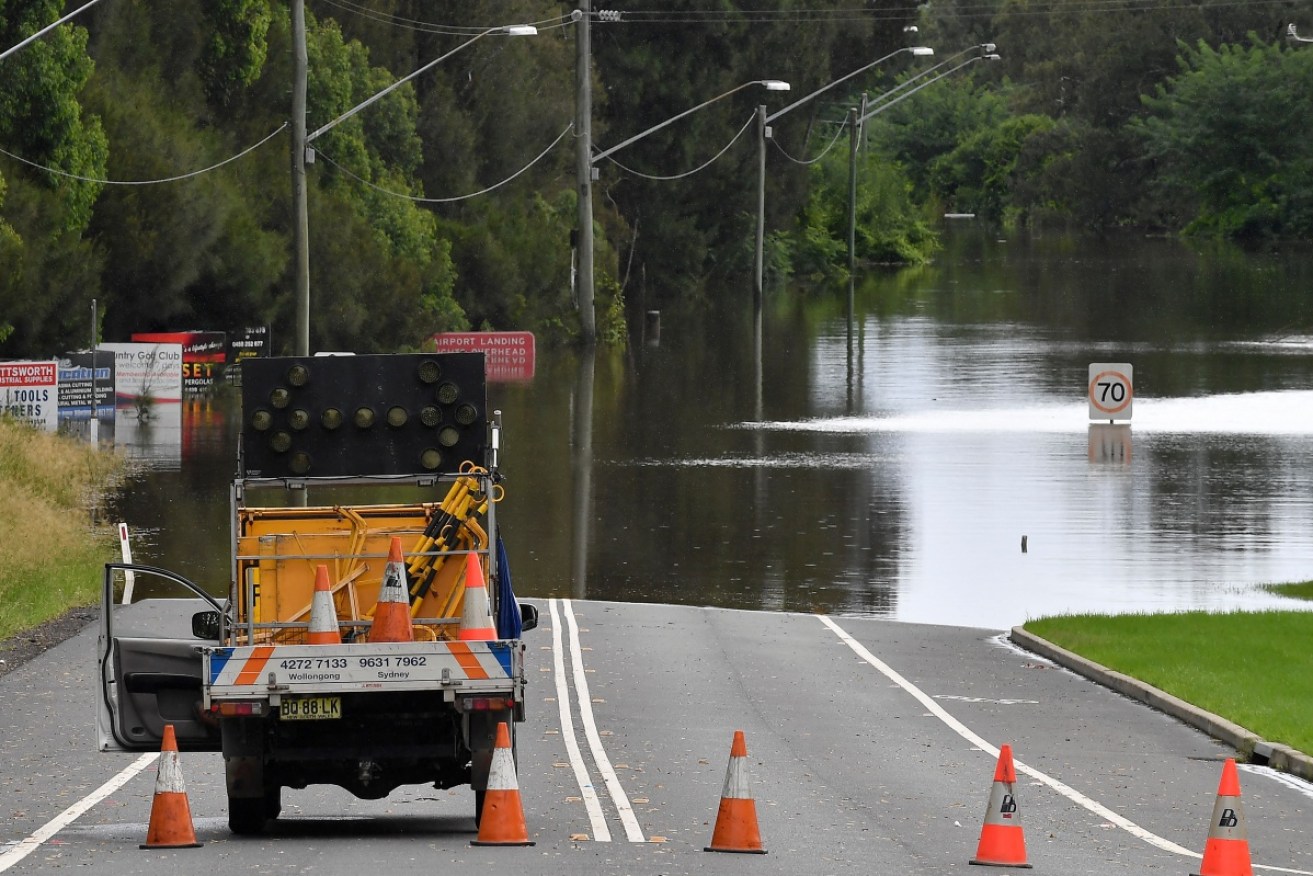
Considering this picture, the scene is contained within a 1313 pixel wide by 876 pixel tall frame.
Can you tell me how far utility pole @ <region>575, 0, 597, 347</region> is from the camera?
54.6m

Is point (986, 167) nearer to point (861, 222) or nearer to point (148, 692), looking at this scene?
point (861, 222)

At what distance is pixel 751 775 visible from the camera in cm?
1490

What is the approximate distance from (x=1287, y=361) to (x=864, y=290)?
1420 inches

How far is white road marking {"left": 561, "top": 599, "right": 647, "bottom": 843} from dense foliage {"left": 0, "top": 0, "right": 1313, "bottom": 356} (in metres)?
20.2

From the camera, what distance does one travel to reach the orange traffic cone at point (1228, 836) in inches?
430

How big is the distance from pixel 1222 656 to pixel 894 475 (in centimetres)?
1447

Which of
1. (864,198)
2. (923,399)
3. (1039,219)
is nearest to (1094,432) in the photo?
(923,399)

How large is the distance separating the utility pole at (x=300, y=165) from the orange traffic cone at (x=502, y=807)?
2338cm

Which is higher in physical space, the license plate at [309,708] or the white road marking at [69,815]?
the license plate at [309,708]

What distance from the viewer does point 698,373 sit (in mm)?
54750

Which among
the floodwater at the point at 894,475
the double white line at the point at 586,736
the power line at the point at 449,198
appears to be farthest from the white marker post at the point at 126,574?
the power line at the point at 449,198

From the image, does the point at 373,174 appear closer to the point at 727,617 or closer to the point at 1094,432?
the point at 1094,432

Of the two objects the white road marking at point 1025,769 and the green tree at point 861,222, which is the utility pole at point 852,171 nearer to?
the green tree at point 861,222

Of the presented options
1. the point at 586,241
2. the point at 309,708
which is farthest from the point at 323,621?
the point at 586,241
